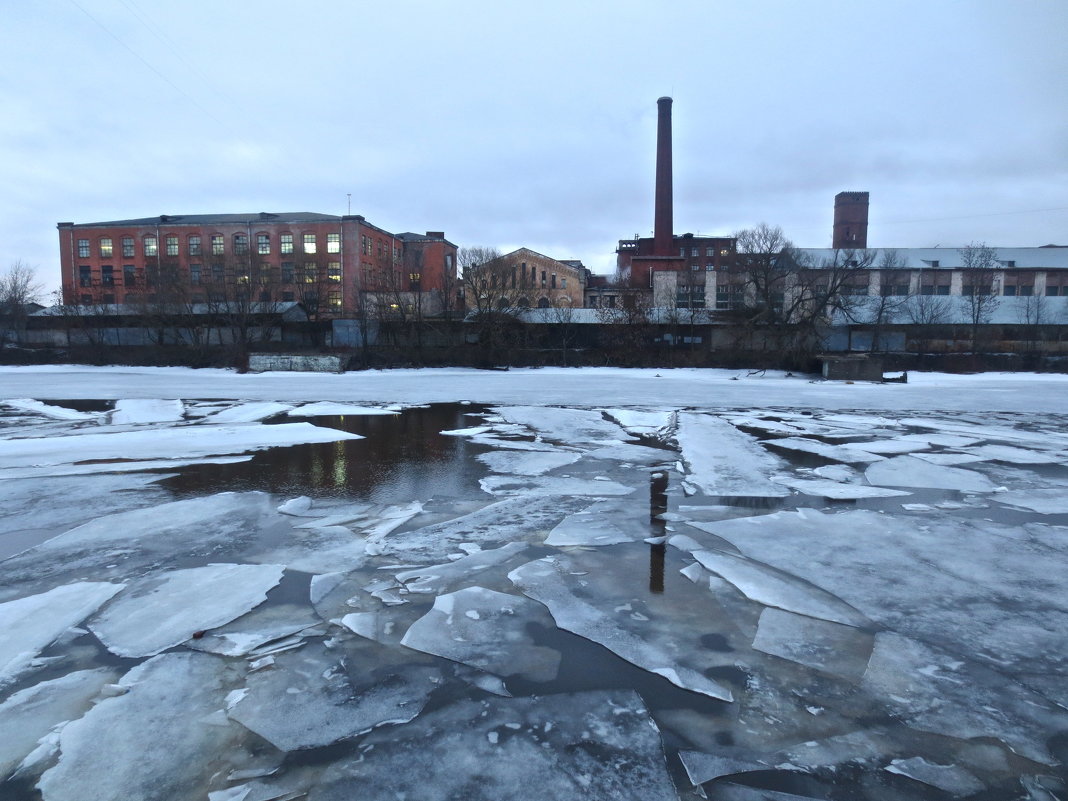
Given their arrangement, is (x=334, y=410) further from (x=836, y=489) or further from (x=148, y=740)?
(x=148, y=740)

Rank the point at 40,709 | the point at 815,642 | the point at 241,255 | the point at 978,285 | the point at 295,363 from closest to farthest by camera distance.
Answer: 1. the point at 40,709
2. the point at 815,642
3. the point at 295,363
4. the point at 978,285
5. the point at 241,255

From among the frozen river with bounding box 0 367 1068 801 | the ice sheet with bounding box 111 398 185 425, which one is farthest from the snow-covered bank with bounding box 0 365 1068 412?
the frozen river with bounding box 0 367 1068 801

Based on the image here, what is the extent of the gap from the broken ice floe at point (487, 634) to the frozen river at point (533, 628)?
1.1 inches

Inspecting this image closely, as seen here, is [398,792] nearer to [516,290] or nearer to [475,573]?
[475,573]

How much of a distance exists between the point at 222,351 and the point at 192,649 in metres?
44.2

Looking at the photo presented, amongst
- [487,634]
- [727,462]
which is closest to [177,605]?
[487,634]

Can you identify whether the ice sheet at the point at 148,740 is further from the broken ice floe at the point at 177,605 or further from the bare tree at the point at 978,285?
the bare tree at the point at 978,285

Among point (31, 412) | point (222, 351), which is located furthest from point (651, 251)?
point (31, 412)

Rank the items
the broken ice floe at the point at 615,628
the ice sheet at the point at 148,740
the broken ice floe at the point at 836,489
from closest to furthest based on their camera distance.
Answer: the ice sheet at the point at 148,740
the broken ice floe at the point at 615,628
the broken ice floe at the point at 836,489

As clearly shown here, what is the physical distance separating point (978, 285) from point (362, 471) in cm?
5963

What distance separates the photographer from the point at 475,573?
5664 millimetres

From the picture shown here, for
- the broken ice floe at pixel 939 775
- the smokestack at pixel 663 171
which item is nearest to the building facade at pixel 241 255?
the smokestack at pixel 663 171

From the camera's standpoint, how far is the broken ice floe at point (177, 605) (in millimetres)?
4453

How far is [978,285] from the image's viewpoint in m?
53.2
